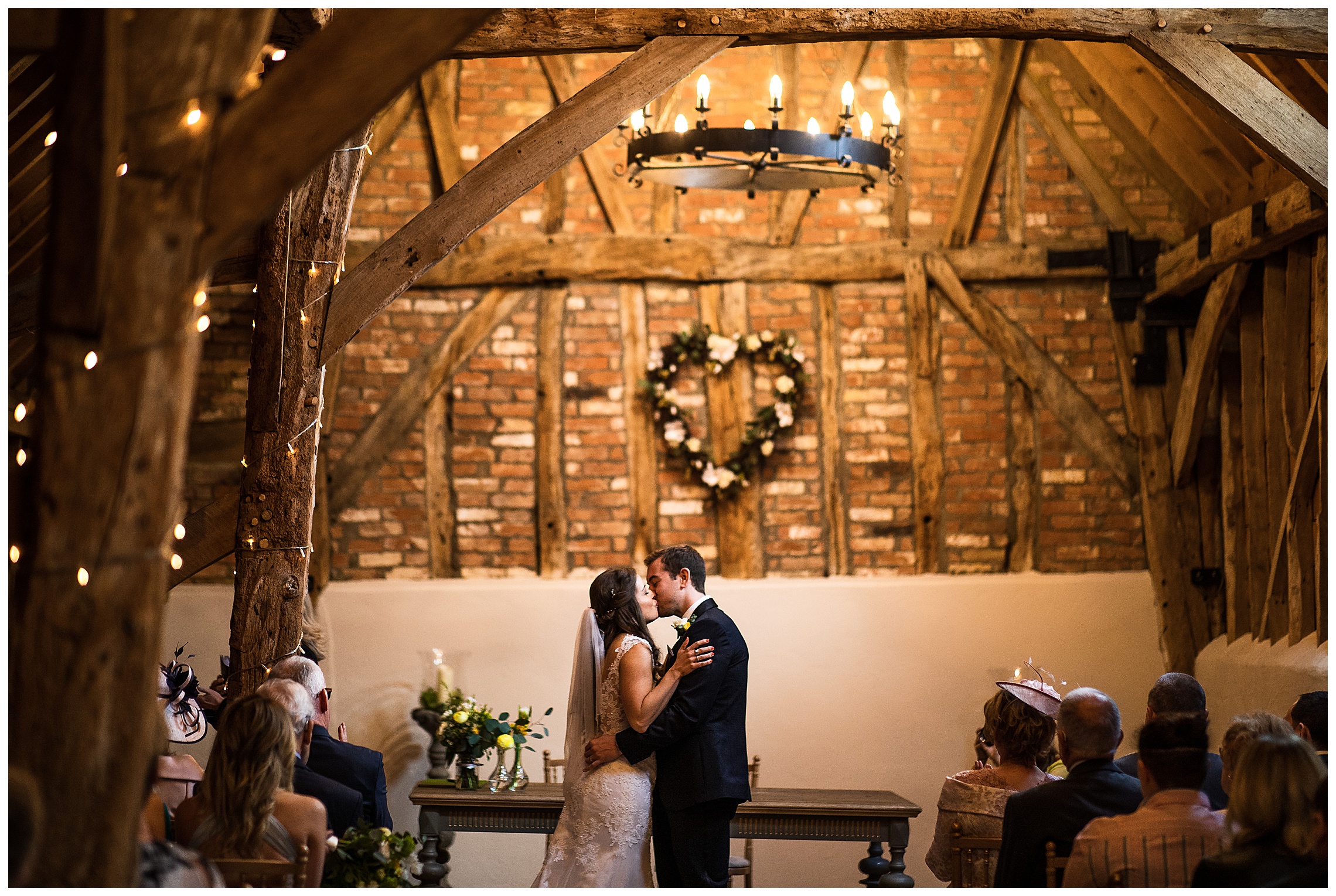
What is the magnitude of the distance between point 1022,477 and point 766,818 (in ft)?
8.94

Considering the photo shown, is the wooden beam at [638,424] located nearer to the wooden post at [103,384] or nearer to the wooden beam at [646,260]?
the wooden beam at [646,260]

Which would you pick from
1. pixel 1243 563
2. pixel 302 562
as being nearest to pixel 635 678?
pixel 302 562

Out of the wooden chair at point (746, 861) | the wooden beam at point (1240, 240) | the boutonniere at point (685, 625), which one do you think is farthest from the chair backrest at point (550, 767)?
the wooden beam at point (1240, 240)

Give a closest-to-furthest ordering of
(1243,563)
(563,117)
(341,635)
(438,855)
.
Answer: (563,117), (438,855), (1243,563), (341,635)

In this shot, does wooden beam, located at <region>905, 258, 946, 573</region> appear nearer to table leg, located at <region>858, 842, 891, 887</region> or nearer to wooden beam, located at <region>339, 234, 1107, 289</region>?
wooden beam, located at <region>339, 234, 1107, 289</region>

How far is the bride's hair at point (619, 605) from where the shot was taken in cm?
392

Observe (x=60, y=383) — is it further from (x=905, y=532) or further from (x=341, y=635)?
(x=905, y=532)

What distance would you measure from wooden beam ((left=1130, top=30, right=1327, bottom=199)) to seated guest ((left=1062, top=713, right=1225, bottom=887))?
2.39 m

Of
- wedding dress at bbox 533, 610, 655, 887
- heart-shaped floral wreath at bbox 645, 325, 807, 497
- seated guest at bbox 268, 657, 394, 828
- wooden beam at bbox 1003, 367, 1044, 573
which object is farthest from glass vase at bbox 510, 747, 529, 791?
wooden beam at bbox 1003, 367, 1044, 573

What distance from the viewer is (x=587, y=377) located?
6367 millimetres

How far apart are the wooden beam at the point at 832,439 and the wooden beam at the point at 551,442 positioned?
1419 millimetres

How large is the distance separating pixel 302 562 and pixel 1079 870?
9.04ft

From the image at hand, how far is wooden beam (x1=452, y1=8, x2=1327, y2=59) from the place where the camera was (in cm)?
410

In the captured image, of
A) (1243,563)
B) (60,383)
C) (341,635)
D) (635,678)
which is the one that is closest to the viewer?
(60,383)
